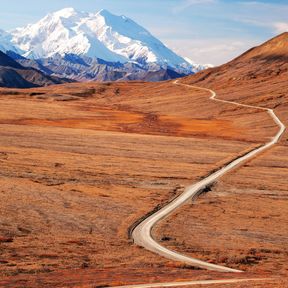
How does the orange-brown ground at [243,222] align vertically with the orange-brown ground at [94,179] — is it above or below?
below

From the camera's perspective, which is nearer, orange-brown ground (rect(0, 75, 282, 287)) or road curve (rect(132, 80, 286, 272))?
orange-brown ground (rect(0, 75, 282, 287))

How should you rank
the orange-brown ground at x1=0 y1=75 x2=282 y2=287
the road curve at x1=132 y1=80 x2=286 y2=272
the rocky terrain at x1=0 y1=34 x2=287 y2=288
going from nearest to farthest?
1. the orange-brown ground at x1=0 y1=75 x2=282 y2=287
2. the rocky terrain at x1=0 y1=34 x2=287 y2=288
3. the road curve at x1=132 y1=80 x2=286 y2=272

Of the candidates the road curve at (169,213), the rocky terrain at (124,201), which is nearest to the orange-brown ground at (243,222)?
the rocky terrain at (124,201)

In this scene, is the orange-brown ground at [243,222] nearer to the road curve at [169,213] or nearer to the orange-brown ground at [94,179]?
the road curve at [169,213]

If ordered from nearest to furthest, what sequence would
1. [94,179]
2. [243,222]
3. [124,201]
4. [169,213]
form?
[243,222] → [169,213] → [124,201] → [94,179]

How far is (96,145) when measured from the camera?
89625 mm

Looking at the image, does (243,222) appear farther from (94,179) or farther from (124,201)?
(94,179)

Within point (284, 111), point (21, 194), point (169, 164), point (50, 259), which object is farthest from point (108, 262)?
point (284, 111)

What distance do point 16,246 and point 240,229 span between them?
20047 millimetres

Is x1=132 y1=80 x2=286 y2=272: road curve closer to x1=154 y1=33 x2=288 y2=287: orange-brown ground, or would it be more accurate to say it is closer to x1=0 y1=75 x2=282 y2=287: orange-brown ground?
x1=154 y1=33 x2=288 y2=287: orange-brown ground

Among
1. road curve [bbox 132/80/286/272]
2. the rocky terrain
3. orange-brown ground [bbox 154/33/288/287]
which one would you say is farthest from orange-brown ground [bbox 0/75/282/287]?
orange-brown ground [bbox 154/33/288/287]

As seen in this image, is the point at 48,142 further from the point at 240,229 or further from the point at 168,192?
the point at 240,229

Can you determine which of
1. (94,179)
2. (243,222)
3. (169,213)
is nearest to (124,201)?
(169,213)

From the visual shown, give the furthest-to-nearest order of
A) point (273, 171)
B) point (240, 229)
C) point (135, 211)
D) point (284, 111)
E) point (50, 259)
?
point (284, 111) < point (273, 171) < point (135, 211) < point (240, 229) < point (50, 259)
